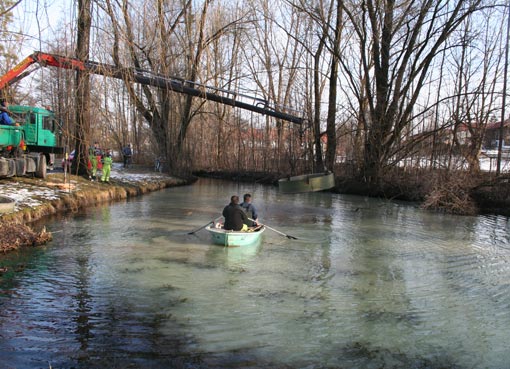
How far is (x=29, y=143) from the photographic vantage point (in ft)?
54.4

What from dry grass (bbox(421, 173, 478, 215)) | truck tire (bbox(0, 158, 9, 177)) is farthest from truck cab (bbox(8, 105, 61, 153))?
dry grass (bbox(421, 173, 478, 215))

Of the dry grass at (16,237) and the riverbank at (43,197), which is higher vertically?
the riverbank at (43,197)

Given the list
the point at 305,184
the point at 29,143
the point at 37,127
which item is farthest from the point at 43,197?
the point at 305,184

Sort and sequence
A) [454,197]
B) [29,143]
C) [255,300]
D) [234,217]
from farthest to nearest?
[454,197]
[29,143]
[234,217]
[255,300]

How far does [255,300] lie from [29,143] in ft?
44.3

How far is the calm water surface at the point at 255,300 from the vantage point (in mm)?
4895

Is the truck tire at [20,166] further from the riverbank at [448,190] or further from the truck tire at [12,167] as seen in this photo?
the riverbank at [448,190]

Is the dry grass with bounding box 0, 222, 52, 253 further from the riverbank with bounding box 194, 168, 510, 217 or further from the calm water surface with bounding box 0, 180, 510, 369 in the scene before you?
the riverbank with bounding box 194, 168, 510, 217

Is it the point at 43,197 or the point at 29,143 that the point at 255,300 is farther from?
the point at 29,143

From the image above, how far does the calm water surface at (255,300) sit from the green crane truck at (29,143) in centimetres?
340

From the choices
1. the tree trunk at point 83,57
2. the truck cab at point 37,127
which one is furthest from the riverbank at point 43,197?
the tree trunk at point 83,57

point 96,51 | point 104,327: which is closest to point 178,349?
point 104,327

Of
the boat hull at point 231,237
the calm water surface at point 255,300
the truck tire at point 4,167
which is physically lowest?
the calm water surface at point 255,300

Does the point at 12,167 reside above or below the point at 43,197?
above
